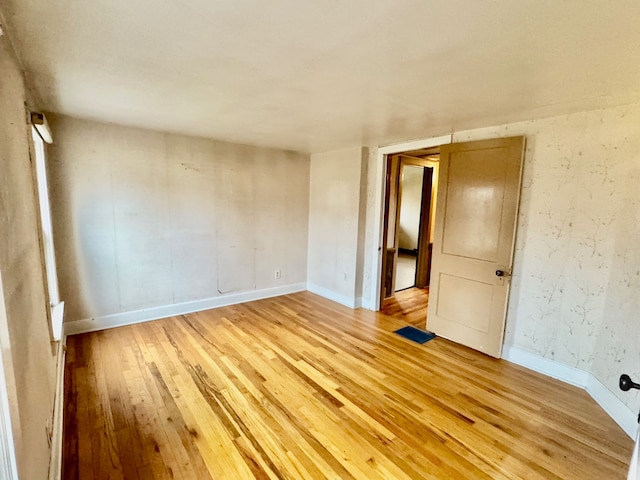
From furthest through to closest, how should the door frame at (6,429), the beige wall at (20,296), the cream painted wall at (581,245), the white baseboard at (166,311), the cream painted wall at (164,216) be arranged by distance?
the white baseboard at (166,311)
the cream painted wall at (164,216)
the cream painted wall at (581,245)
the beige wall at (20,296)
the door frame at (6,429)

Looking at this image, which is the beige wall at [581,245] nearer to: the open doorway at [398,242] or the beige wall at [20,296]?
the open doorway at [398,242]

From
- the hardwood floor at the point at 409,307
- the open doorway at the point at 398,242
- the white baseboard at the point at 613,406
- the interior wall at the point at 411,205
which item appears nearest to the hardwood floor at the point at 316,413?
the white baseboard at the point at 613,406

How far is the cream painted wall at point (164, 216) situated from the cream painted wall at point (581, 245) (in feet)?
9.66

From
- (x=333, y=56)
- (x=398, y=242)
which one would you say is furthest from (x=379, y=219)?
(x=333, y=56)

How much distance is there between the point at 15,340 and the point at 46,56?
1587 millimetres

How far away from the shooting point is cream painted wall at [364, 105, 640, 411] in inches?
83.7

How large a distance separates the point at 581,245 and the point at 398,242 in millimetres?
2677

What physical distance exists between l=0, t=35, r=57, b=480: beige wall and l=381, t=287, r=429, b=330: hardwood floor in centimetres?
339

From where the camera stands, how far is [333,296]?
4555mm

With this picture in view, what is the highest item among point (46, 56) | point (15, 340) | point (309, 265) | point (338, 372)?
point (46, 56)

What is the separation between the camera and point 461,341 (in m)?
3.18

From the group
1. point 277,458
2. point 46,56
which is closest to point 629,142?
point 277,458

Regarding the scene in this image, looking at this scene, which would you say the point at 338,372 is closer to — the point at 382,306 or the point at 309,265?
the point at 382,306

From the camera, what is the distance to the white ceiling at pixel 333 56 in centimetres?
121
